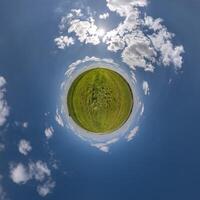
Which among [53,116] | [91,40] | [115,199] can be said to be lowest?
[115,199]

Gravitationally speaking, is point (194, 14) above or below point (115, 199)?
above

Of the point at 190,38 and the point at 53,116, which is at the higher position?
the point at 190,38

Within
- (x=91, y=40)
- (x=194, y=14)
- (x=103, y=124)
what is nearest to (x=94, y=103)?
Result: (x=103, y=124)

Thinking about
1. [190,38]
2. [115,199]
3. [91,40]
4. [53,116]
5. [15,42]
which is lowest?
[115,199]

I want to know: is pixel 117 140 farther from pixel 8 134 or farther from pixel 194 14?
pixel 194 14

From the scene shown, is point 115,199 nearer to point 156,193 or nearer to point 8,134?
point 156,193

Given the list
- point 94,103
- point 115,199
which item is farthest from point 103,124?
point 115,199
